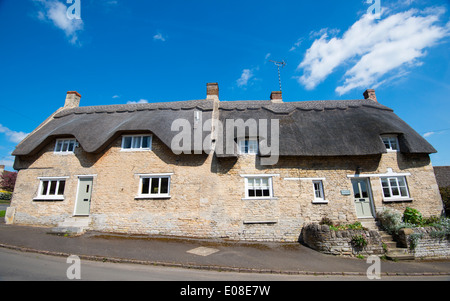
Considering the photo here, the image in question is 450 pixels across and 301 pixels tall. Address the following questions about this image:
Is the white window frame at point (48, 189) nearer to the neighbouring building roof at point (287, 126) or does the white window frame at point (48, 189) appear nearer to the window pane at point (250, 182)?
the neighbouring building roof at point (287, 126)

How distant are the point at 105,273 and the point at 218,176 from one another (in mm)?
6182

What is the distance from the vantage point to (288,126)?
12.1m

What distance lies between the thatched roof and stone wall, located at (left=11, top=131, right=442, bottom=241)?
689mm

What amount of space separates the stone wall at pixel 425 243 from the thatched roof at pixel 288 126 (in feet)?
12.4

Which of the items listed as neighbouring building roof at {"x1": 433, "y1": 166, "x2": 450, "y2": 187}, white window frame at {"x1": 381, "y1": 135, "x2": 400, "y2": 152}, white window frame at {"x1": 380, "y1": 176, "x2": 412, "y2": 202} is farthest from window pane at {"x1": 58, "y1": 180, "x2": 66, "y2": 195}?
neighbouring building roof at {"x1": 433, "y1": 166, "x2": 450, "y2": 187}

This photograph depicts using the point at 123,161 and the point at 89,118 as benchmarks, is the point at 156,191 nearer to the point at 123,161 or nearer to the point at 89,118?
the point at 123,161

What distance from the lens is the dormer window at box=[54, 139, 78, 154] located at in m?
11.8

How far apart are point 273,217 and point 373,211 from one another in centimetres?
529

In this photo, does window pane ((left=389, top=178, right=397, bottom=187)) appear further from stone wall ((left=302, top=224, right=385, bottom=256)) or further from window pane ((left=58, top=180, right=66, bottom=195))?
window pane ((left=58, top=180, right=66, bottom=195))

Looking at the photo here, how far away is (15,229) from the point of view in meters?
9.98

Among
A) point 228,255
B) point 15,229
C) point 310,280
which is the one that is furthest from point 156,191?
point 310,280

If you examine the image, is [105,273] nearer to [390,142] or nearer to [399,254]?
[399,254]

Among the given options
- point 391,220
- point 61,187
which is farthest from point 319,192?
point 61,187

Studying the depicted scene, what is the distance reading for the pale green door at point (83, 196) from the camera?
10.8 meters
